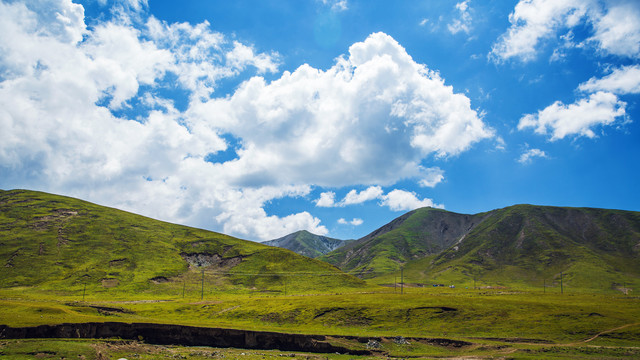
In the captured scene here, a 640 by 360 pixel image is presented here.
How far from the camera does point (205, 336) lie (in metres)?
65.2

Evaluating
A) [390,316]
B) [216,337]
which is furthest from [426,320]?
[216,337]

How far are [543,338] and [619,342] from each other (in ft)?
37.0

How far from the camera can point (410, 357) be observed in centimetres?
5459

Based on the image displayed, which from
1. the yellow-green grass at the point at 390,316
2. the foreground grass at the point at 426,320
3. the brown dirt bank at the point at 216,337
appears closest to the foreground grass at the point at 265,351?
the foreground grass at the point at 426,320

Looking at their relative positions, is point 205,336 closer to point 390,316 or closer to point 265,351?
point 265,351

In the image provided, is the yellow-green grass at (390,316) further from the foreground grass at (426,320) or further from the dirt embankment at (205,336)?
the dirt embankment at (205,336)

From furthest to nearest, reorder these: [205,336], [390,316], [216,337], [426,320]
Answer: [390,316] < [426,320] < [205,336] < [216,337]

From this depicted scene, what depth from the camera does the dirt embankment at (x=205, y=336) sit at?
193ft

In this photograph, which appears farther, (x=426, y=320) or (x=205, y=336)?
(x=426, y=320)

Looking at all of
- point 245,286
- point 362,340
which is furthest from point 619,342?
point 245,286

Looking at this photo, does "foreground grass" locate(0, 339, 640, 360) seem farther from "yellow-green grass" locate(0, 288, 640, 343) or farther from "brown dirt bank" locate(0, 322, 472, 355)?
"yellow-green grass" locate(0, 288, 640, 343)

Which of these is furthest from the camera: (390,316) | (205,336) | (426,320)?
(390,316)

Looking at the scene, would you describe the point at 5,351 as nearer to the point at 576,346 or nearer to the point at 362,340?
the point at 362,340

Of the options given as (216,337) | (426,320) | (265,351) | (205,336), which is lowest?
(265,351)
